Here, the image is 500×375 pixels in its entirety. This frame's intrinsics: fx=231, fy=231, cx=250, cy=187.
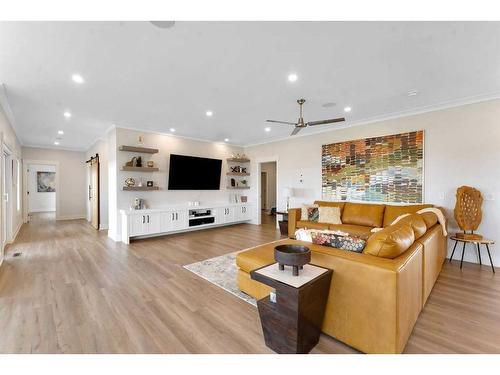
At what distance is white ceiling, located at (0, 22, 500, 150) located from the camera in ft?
6.95

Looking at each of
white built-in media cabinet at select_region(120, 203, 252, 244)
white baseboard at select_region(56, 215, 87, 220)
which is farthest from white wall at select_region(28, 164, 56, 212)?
white built-in media cabinet at select_region(120, 203, 252, 244)

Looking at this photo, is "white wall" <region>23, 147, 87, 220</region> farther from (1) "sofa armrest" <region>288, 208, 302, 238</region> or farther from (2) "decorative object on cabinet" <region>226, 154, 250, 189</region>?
(1) "sofa armrest" <region>288, 208, 302, 238</region>

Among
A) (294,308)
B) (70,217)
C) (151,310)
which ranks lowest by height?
(151,310)

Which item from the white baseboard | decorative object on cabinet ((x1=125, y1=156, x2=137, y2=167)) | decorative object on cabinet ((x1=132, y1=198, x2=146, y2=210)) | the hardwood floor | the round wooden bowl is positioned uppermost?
decorative object on cabinet ((x1=125, y1=156, x2=137, y2=167))

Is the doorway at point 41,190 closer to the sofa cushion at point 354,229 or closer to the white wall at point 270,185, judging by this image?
the white wall at point 270,185

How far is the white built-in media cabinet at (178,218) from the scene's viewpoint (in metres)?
5.16

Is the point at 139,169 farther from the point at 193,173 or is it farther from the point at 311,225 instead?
the point at 311,225

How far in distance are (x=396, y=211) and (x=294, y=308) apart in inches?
149

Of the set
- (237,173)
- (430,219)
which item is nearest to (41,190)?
(237,173)

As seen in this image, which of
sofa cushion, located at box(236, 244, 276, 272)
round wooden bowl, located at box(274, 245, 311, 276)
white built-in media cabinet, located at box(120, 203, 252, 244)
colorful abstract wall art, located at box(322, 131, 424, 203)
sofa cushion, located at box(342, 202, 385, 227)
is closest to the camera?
round wooden bowl, located at box(274, 245, 311, 276)

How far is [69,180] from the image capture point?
865cm

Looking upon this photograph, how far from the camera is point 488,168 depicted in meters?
3.71

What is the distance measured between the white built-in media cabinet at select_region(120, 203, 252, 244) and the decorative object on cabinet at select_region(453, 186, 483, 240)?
17.2ft
